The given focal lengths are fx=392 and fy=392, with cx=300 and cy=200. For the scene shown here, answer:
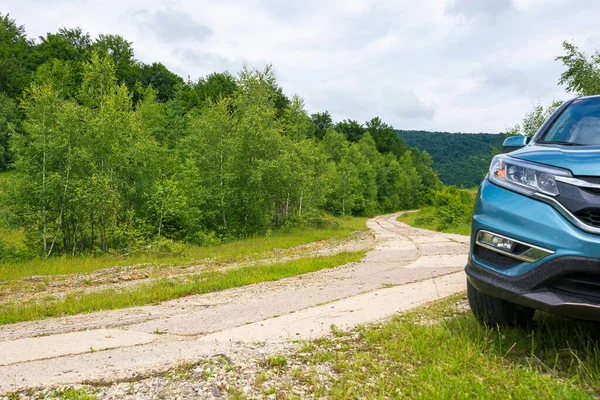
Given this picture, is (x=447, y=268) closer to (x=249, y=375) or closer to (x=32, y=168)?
(x=249, y=375)

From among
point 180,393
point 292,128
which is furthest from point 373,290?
point 292,128

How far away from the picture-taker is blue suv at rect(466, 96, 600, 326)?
8.09 feet

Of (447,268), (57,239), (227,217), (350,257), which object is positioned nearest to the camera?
(447,268)

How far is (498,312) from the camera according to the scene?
3318 millimetres

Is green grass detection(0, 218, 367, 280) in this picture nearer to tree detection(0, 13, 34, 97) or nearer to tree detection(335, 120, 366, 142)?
tree detection(0, 13, 34, 97)

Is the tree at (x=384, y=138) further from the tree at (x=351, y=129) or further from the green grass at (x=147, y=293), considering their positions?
the green grass at (x=147, y=293)

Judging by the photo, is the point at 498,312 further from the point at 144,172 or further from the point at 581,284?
the point at 144,172

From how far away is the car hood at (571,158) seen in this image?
2.61m

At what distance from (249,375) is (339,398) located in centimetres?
73

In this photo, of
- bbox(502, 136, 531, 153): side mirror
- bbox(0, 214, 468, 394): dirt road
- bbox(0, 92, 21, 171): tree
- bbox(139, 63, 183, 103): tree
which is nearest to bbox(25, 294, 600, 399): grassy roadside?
bbox(0, 214, 468, 394): dirt road

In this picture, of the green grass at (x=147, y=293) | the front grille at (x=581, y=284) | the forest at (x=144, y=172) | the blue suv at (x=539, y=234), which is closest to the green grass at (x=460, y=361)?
the blue suv at (x=539, y=234)

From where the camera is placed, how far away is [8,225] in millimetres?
13992

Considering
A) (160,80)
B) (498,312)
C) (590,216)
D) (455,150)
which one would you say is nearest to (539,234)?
(590,216)

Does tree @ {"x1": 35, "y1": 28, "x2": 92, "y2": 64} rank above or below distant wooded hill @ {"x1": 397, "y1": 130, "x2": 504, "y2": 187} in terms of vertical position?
above
